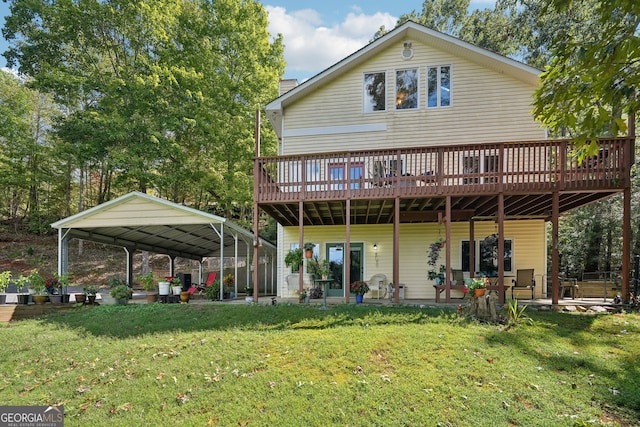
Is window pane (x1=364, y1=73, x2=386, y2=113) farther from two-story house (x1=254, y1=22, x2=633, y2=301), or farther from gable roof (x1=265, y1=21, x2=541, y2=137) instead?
gable roof (x1=265, y1=21, x2=541, y2=137)

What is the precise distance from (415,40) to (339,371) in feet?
37.3

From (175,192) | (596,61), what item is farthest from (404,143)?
(175,192)

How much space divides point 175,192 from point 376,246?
14.3 metres

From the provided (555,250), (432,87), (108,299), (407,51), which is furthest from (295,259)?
(407,51)

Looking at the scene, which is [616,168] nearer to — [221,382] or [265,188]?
[265,188]

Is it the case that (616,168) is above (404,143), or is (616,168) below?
below

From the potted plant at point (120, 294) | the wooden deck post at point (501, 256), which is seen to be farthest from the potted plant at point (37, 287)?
the wooden deck post at point (501, 256)

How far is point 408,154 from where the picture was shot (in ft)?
34.9

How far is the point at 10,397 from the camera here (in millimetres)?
5371

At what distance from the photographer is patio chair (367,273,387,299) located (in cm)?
1228

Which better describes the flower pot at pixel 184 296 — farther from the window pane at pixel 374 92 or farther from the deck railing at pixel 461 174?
the window pane at pixel 374 92

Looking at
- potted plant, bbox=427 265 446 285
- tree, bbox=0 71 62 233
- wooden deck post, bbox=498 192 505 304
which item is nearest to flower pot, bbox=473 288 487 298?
wooden deck post, bbox=498 192 505 304

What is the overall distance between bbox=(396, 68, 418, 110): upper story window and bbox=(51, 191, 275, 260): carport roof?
23.5 ft

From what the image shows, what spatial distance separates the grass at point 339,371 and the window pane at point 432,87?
7467 millimetres
